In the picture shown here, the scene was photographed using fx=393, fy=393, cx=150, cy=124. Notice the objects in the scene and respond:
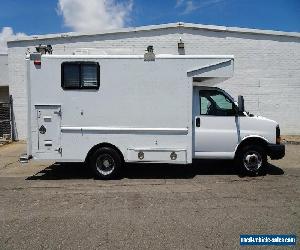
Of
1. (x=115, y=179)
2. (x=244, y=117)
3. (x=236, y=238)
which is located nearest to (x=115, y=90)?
(x=115, y=179)

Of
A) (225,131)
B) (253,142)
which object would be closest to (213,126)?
(225,131)

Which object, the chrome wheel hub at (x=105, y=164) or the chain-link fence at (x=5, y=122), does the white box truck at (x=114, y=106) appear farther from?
the chain-link fence at (x=5, y=122)

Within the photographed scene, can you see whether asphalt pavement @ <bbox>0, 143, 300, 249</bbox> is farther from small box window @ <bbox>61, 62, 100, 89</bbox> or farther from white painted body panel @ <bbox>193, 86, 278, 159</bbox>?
small box window @ <bbox>61, 62, 100, 89</bbox>

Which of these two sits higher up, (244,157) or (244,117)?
(244,117)

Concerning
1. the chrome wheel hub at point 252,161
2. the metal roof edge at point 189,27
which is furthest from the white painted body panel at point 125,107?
the metal roof edge at point 189,27

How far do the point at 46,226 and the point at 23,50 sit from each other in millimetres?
13435

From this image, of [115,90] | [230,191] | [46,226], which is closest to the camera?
[46,226]

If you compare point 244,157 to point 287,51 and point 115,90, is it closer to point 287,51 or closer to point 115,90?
point 115,90

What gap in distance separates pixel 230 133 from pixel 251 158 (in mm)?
806

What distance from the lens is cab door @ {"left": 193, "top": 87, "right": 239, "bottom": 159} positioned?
9.47 metres

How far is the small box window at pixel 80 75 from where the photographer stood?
29.8 feet

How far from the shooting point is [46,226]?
234 inches

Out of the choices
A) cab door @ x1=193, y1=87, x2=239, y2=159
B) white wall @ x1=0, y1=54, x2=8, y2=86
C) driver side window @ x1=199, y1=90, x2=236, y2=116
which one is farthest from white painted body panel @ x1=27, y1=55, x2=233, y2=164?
white wall @ x1=0, y1=54, x2=8, y2=86

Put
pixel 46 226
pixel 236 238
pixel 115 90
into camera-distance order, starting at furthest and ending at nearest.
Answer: pixel 115 90, pixel 46 226, pixel 236 238
